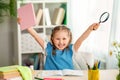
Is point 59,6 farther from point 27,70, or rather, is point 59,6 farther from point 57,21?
point 27,70

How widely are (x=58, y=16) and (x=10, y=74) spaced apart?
1921 mm

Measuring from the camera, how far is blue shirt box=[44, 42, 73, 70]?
7.67ft

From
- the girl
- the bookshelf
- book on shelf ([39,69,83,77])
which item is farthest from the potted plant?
book on shelf ([39,69,83,77])

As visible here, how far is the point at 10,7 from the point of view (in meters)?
3.47

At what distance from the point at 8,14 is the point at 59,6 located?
771mm

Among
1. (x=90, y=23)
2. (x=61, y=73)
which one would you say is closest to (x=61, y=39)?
(x=61, y=73)

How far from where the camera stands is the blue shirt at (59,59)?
2.34 m

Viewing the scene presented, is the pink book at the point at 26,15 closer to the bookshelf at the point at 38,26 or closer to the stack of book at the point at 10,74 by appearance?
the stack of book at the point at 10,74

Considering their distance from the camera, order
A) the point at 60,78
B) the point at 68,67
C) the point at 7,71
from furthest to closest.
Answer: the point at 68,67 < the point at 60,78 < the point at 7,71

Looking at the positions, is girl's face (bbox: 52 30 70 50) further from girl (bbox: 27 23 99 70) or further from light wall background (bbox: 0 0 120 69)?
light wall background (bbox: 0 0 120 69)

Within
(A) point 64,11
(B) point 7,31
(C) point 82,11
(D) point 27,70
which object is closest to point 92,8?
(C) point 82,11

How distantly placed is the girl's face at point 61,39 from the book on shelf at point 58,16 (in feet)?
3.63

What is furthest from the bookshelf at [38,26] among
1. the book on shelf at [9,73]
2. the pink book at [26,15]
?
the book on shelf at [9,73]

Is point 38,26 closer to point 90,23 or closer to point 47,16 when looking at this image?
point 47,16
